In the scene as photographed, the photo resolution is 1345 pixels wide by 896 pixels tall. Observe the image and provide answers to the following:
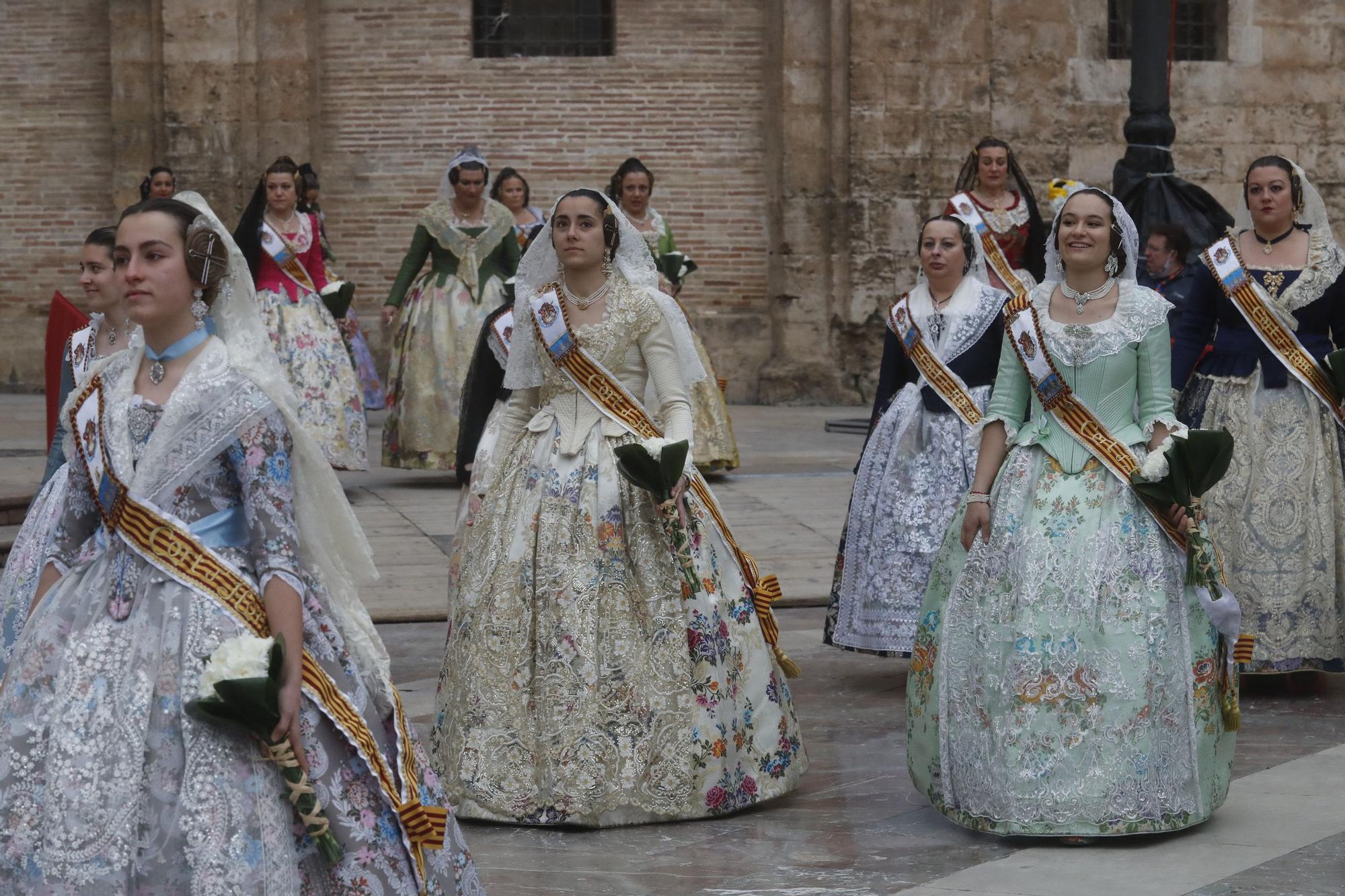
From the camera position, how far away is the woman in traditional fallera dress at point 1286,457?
7738 mm

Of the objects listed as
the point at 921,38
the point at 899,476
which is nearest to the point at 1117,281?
the point at 899,476

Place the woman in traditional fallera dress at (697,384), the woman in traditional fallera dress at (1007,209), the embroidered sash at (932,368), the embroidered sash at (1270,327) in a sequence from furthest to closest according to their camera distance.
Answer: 1. the woman in traditional fallera dress at (697,384)
2. the woman in traditional fallera dress at (1007,209)
3. the embroidered sash at (932,368)
4. the embroidered sash at (1270,327)

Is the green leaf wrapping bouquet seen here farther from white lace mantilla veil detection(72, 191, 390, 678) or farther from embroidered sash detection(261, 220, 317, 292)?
embroidered sash detection(261, 220, 317, 292)

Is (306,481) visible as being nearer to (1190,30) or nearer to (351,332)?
(351,332)

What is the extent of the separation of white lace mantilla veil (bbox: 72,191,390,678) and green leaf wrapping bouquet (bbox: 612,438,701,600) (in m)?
1.66

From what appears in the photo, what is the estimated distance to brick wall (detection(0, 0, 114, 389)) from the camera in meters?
17.4

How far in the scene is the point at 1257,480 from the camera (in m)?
7.78

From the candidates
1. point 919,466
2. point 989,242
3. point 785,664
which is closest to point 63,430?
point 785,664

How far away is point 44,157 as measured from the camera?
57.4 feet

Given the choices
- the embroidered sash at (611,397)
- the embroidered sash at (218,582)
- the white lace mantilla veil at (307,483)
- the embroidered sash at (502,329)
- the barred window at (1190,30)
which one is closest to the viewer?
the embroidered sash at (218,582)

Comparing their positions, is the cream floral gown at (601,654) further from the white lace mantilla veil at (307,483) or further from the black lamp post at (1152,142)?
the black lamp post at (1152,142)

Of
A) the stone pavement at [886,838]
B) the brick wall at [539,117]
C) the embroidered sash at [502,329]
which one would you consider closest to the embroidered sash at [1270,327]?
the stone pavement at [886,838]

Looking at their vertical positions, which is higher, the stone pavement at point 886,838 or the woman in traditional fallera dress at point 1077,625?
the woman in traditional fallera dress at point 1077,625

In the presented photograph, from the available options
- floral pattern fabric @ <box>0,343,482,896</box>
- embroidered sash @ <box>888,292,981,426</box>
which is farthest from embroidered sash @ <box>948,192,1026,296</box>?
floral pattern fabric @ <box>0,343,482,896</box>
